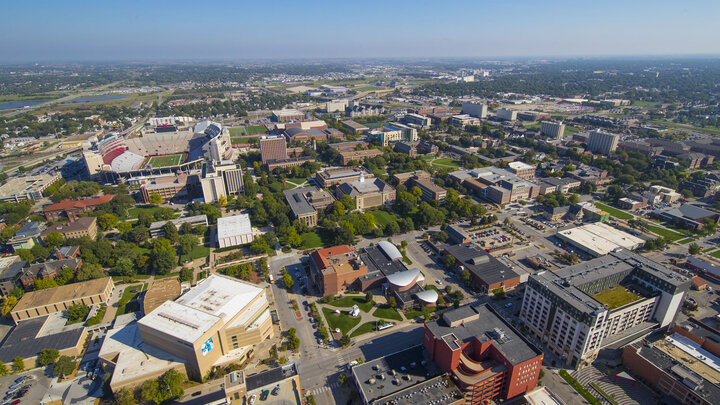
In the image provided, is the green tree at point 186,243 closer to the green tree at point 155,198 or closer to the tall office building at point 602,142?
the green tree at point 155,198

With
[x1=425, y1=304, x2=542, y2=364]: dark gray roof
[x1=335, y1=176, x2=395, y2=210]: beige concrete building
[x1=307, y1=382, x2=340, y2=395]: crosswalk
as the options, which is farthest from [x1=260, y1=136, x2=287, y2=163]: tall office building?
[x1=425, y1=304, x2=542, y2=364]: dark gray roof

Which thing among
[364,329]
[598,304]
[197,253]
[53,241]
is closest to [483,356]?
[598,304]

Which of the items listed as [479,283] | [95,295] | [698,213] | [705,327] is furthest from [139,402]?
[698,213]

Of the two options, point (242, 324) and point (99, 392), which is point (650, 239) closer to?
point (242, 324)

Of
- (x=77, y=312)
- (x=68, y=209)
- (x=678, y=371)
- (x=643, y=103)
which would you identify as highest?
(x=643, y=103)

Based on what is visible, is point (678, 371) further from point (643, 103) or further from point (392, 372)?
point (643, 103)

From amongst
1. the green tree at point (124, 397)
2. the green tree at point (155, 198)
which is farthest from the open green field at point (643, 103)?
the green tree at point (124, 397)
